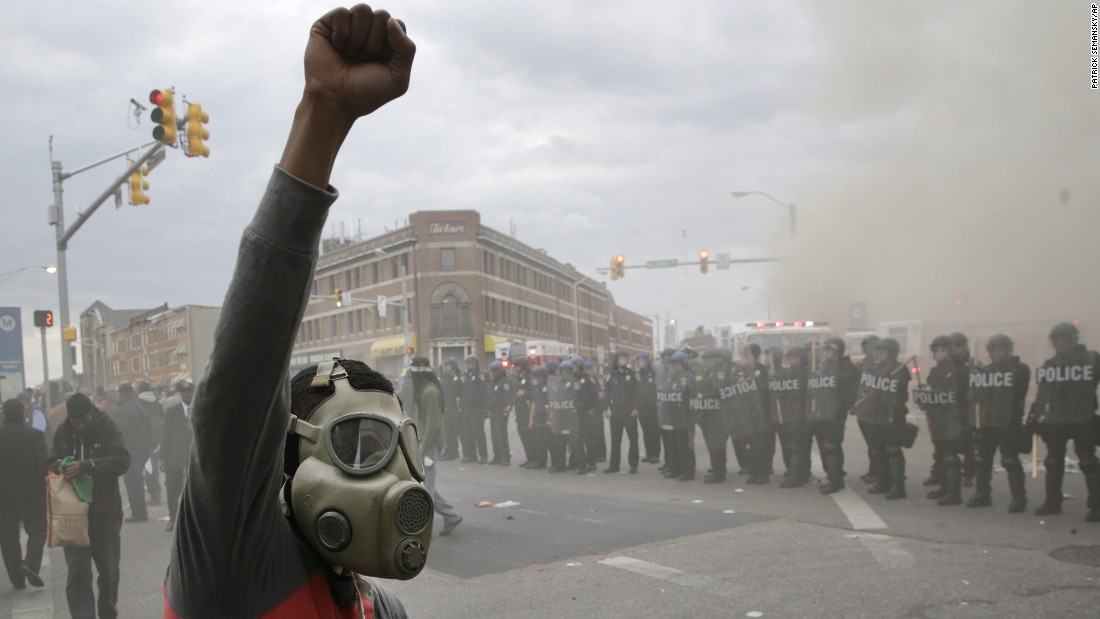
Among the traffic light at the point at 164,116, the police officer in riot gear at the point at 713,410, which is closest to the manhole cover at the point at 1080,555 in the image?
the police officer in riot gear at the point at 713,410

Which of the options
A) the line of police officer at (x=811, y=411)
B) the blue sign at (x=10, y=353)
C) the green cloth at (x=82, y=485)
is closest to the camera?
the green cloth at (x=82, y=485)

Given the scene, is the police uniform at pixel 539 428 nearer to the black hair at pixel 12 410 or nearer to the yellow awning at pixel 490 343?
the black hair at pixel 12 410

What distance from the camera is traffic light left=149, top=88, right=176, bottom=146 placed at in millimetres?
13180

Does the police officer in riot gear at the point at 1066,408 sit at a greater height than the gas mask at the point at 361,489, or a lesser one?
lesser

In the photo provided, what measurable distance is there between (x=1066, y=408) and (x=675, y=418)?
18.9ft

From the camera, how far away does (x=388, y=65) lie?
1183 millimetres

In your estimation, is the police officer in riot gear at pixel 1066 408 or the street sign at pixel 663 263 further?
the street sign at pixel 663 263

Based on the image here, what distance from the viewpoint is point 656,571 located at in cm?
711

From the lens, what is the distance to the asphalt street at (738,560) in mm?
6051

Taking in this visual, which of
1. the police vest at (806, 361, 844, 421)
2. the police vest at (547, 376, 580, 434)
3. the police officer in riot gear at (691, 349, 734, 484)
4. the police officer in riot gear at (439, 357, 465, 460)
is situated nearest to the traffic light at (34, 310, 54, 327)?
the police officer in riot gear at (439, 357, 465, 460)

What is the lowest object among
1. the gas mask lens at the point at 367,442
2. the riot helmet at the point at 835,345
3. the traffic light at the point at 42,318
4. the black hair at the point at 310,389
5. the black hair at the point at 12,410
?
the black hair at the point at 12,410

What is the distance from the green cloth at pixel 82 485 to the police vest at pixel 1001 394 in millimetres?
9108

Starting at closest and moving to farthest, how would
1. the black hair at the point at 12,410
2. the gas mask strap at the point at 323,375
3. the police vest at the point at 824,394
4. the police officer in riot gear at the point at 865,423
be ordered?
the gas mask strap at the point at 323,375 → the black hair at the point at 12,410 → the police officer in riot gear at the point at 865,423 → the police vest at the point at 824,394

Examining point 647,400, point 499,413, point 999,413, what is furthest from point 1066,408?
point 499,413
